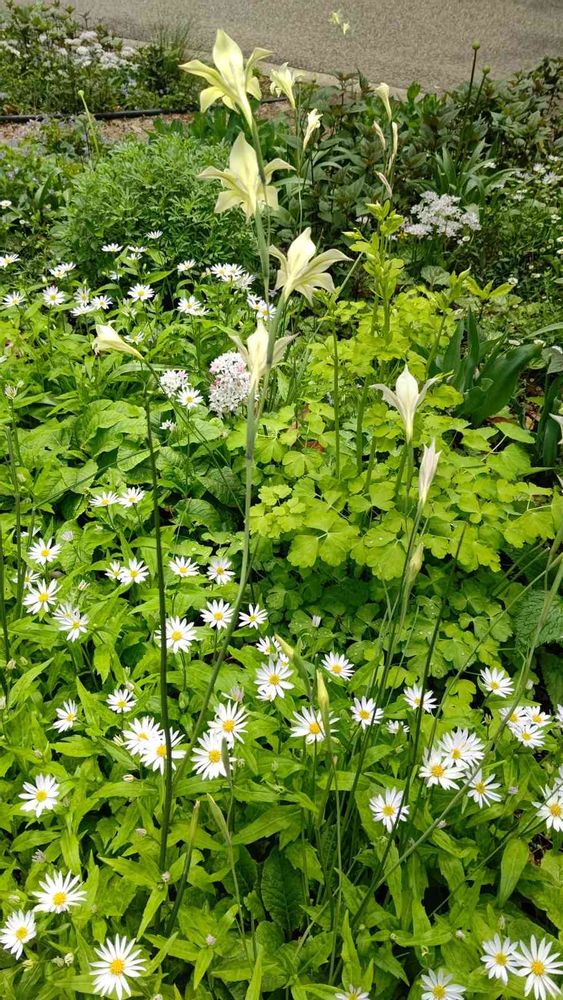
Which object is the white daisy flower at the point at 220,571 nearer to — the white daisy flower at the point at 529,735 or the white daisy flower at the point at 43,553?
the white daisy flower at the point at 43,553

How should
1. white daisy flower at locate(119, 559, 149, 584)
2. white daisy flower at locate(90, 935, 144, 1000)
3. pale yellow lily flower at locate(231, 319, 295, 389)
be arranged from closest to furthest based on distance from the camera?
pale yellow lily flower at locate(231, 319, 295, 389)
white daisy flower at locate(90, 935, 144, 1000)
white daisy flower at locate(119, 559, 149, 584)

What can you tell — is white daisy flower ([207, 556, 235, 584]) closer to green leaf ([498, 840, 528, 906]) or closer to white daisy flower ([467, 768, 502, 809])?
white daisy flower ([467, 768, 502, 809])

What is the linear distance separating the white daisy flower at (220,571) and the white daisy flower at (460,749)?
680 millimetres

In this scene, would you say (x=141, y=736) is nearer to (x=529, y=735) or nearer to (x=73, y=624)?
(x=73, y=624)

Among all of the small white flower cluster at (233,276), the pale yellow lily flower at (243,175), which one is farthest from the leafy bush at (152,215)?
the pale yellow lily flower at (243,175)

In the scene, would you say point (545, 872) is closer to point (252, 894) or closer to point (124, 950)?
point (252, 894)

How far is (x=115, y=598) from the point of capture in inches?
71.2

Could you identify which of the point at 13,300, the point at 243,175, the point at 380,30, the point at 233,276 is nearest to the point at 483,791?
the point at 243,175

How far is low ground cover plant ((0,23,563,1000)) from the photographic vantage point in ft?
4.03

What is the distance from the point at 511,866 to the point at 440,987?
243 mm

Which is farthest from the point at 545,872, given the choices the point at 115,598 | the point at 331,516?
the point at 115,598

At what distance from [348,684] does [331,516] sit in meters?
0.43

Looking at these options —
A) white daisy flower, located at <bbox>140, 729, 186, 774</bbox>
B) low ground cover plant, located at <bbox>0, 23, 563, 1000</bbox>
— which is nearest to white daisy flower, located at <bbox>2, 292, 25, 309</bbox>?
low ground cover plant, located at <bbox>0, 23, 563, 1000</bbox>

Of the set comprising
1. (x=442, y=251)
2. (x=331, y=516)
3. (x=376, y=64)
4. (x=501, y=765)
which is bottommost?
(x=501, y=765)
